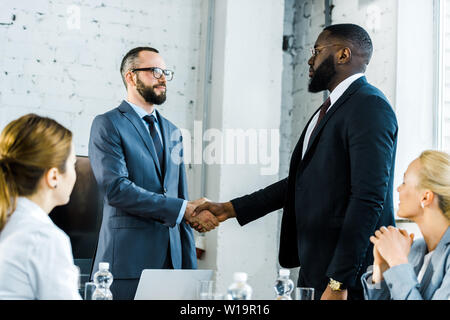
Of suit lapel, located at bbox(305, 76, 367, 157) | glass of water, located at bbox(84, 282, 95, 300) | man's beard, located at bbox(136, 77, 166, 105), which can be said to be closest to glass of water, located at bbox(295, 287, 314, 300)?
glass of water, located at bbox(84, 282, 95, 300)

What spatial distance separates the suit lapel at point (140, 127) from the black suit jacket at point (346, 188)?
2.49 ft

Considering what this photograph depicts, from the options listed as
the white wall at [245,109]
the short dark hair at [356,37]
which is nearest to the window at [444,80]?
the short dark hair at [356,37]

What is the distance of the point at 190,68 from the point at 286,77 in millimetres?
683

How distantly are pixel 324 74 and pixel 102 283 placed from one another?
49.6 inches

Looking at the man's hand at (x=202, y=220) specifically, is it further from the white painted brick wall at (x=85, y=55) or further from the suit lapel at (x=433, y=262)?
the suit lapel at (x=433, y=262)

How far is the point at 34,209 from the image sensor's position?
1.38m

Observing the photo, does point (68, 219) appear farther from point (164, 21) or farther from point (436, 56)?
point (436, 56)

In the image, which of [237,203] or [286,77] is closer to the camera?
[237,203]

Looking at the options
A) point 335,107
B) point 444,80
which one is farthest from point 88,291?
point 444,80

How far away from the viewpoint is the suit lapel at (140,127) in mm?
2648

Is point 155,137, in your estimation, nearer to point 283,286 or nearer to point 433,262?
point 283,286

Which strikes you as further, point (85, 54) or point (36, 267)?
point (85, 54)
